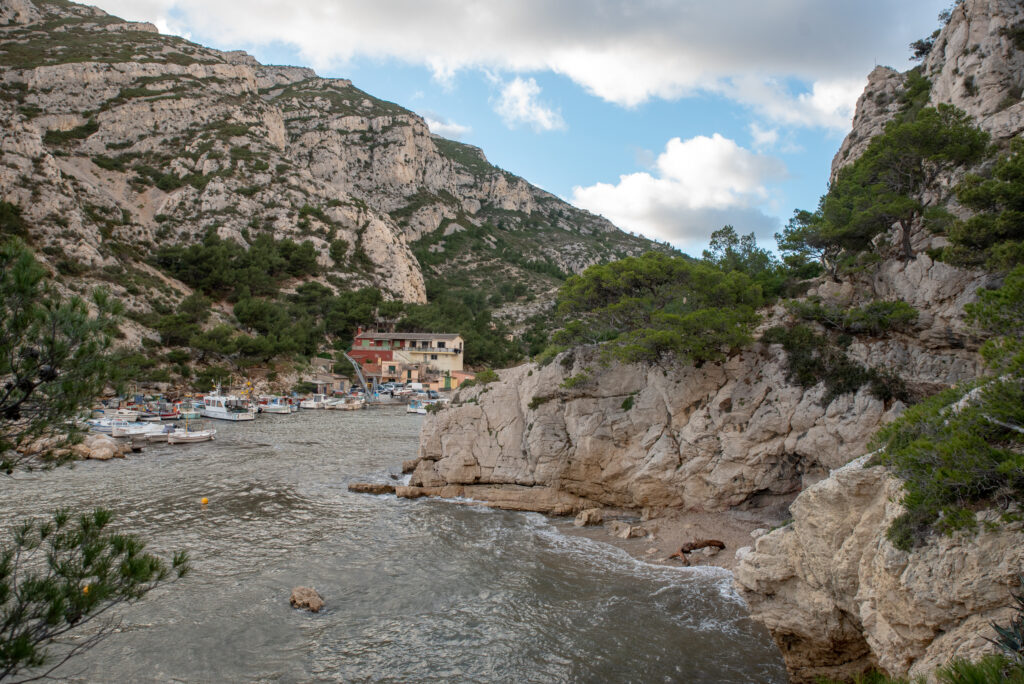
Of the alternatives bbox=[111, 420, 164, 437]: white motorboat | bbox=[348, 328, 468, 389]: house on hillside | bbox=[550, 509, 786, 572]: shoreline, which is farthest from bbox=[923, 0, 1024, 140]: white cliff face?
bbox=[348, 328, 468, 389]: house on hillside

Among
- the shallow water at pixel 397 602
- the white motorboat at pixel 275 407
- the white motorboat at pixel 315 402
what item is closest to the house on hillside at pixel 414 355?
the white motorboat at pixel 315 402

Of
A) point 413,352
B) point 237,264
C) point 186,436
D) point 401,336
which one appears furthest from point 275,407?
point 237,264

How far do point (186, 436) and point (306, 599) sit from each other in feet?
83.3

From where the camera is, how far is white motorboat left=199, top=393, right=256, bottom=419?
42.5 meters

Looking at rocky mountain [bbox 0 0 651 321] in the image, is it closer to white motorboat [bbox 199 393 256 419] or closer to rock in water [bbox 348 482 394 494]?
white motorboat [bbox 199 393 256 419]

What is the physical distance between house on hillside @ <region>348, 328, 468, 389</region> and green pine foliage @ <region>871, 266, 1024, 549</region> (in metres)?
63.5

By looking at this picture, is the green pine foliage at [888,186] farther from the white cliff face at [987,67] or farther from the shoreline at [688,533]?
the shoreline at [688,533]

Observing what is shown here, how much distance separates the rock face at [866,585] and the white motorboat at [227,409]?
136 ft

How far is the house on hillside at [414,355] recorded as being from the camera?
228 feet

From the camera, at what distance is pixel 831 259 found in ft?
77.5

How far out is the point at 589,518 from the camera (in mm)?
17312

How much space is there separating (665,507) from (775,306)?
27.7 feet

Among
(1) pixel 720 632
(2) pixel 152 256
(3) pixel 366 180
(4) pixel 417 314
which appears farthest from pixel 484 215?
(1) pixel 720 632

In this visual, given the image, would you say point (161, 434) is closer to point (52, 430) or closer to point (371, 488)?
point (371, 488)
